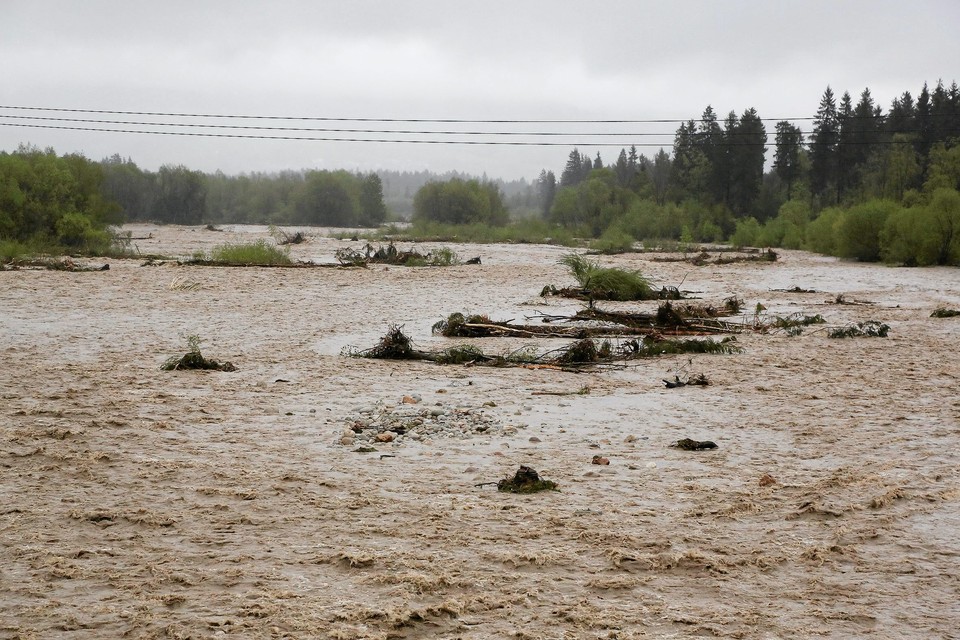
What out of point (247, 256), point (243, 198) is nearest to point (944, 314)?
point (247, 256)

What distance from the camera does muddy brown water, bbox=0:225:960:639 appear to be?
4.62 meters

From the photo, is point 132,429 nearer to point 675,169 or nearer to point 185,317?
point 185,317

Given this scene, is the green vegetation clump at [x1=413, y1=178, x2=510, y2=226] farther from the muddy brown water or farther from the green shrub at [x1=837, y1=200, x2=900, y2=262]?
the muddy brown water

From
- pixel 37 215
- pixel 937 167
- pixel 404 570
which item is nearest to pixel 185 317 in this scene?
pixel 404 570

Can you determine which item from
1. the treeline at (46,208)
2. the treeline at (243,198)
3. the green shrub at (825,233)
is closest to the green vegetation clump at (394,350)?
the treeline at (46,208)

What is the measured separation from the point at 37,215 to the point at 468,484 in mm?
34381

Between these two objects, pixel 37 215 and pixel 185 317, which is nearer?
pixel 185 317

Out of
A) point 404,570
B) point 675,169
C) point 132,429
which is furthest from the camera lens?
point 675,169

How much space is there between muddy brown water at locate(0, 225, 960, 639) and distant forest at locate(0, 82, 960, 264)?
92.8 ft

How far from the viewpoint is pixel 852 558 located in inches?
214

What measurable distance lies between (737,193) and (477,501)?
263 ft

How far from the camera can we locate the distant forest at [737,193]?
40156 mm

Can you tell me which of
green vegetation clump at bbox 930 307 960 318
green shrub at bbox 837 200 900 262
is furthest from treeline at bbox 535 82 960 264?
green vegetation clump at bbox 930 307 960 318

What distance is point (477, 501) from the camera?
6.59 meters
